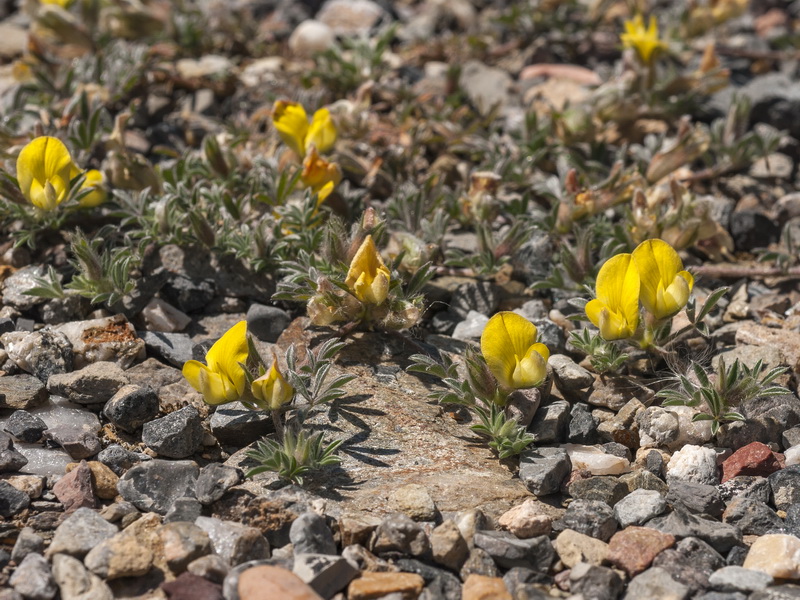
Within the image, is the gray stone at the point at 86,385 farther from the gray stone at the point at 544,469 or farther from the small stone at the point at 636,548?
the small stone at the point at 636,548

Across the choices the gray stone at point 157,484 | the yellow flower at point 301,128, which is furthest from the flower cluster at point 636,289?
the yellow flower at point 301,128

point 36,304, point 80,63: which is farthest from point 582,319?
point 80,63

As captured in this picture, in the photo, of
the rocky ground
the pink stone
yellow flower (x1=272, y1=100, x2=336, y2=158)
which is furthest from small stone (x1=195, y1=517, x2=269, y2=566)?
yellow flower (x1=272, y1=100, x2=336, y2=158)

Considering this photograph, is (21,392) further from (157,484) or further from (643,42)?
(643,42)

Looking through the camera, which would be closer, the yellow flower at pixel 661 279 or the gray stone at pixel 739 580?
the gray stone at pixel 739 580

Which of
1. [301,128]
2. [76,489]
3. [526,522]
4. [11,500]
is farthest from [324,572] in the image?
[301,128]

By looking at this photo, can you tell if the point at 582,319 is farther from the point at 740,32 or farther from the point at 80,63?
the point at 740,32
